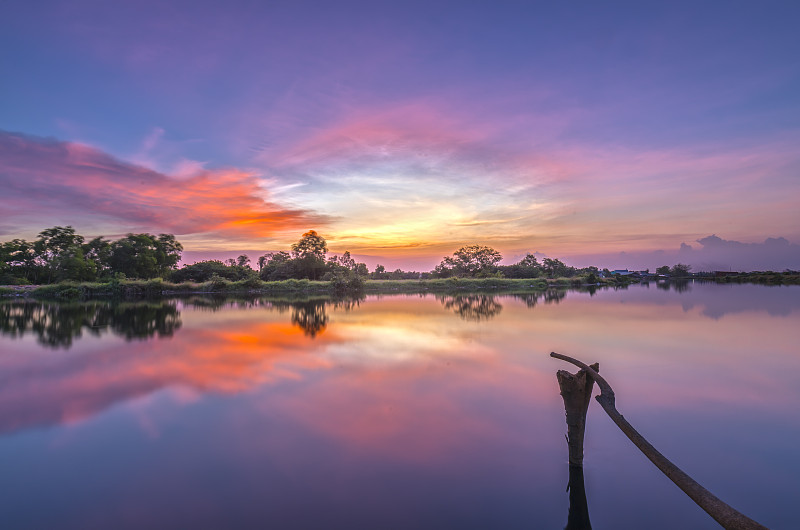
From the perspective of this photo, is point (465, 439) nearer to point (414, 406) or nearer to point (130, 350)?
point (414, 406)

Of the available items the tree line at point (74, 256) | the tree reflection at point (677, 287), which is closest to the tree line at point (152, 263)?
the tree line at point (74, 256)

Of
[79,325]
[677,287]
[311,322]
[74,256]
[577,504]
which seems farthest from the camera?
[677,287]

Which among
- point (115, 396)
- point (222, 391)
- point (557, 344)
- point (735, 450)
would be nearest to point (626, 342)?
point (557, 344)

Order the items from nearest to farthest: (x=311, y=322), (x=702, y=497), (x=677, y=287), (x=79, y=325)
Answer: (x=702, y=497), (x=79, y=325), (x=311, y=322), (x=677, y=287)

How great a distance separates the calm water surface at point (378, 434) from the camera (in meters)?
3.99

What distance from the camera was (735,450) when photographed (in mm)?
5285

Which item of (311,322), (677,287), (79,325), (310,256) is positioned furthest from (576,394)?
(677,287)

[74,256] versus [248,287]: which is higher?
[74,256]

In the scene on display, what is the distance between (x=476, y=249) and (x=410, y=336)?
53.8 metres

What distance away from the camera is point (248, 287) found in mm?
44688

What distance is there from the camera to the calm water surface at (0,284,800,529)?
399 cm

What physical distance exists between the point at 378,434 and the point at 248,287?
43.7m

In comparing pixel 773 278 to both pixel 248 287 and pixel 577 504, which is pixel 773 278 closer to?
pixel 577 504

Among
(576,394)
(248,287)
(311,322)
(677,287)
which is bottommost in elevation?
(311,322)
